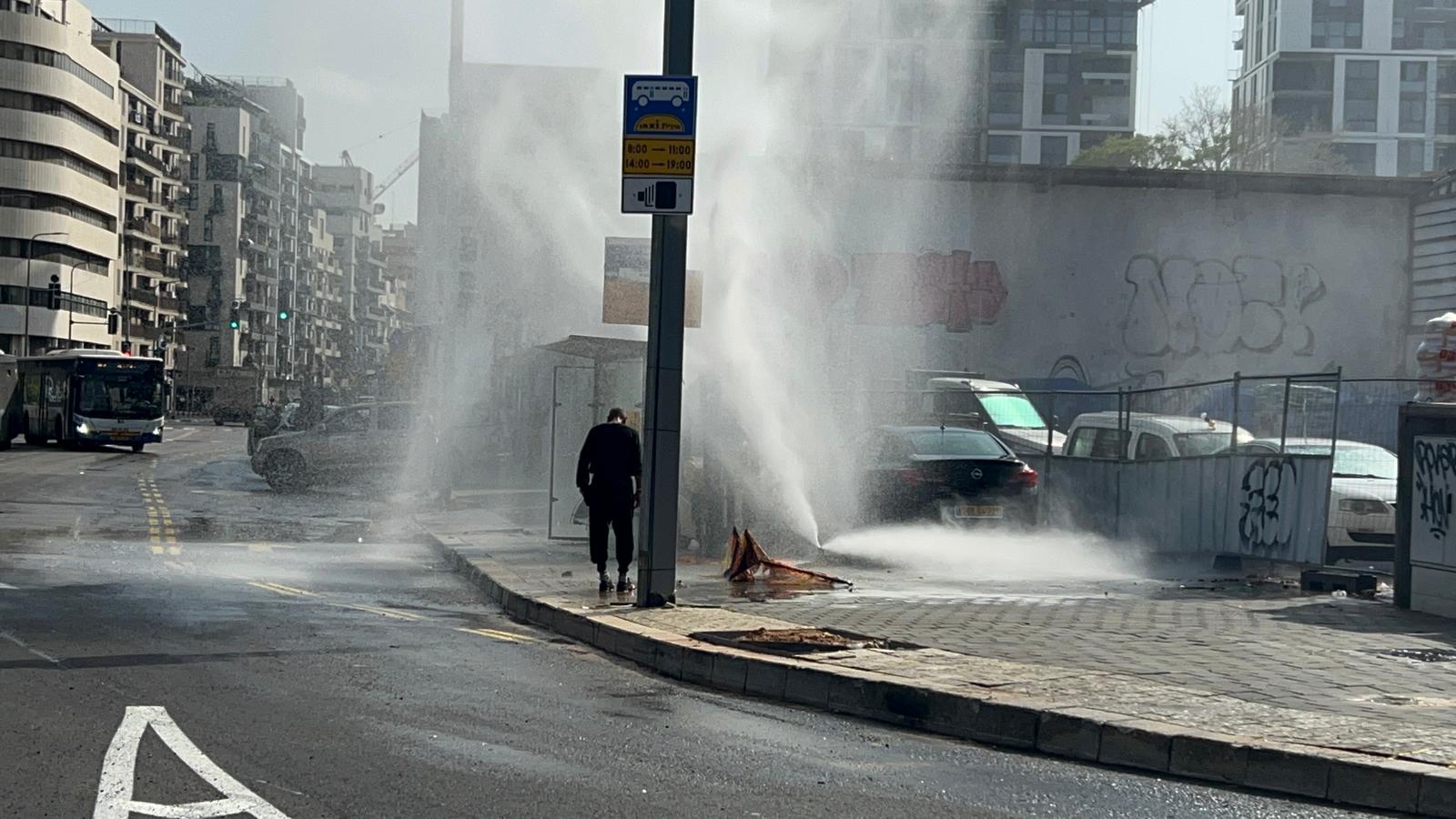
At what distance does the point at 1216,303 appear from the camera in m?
33.4

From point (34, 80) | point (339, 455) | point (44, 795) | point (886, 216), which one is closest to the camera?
point (44, 795)

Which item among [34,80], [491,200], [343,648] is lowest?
[343,648]

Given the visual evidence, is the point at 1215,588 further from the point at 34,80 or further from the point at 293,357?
the point at 293,357

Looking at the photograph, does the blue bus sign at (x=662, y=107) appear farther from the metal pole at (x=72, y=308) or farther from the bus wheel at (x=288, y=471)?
the metal pole at (x=72, y=308)

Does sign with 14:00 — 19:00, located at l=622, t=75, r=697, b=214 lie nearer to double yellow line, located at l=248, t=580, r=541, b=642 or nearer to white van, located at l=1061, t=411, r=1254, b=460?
double yellow line, located at l=248, t=580, r=541, b=642

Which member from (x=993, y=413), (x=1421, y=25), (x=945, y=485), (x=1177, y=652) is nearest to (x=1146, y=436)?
(x=945, y=485)

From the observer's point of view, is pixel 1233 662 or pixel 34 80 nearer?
pixel 1233 662

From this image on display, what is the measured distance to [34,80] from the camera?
8344 centimetres

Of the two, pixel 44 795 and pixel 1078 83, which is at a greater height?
pixel 1078 83

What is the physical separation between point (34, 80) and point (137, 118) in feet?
73.7

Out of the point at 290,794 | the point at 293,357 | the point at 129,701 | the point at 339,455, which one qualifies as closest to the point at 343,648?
the point at 129,701

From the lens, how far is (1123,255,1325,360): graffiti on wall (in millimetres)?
32438

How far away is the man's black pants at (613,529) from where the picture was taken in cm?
1206

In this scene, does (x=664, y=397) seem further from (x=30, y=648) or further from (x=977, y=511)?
(x=977, y=511)
